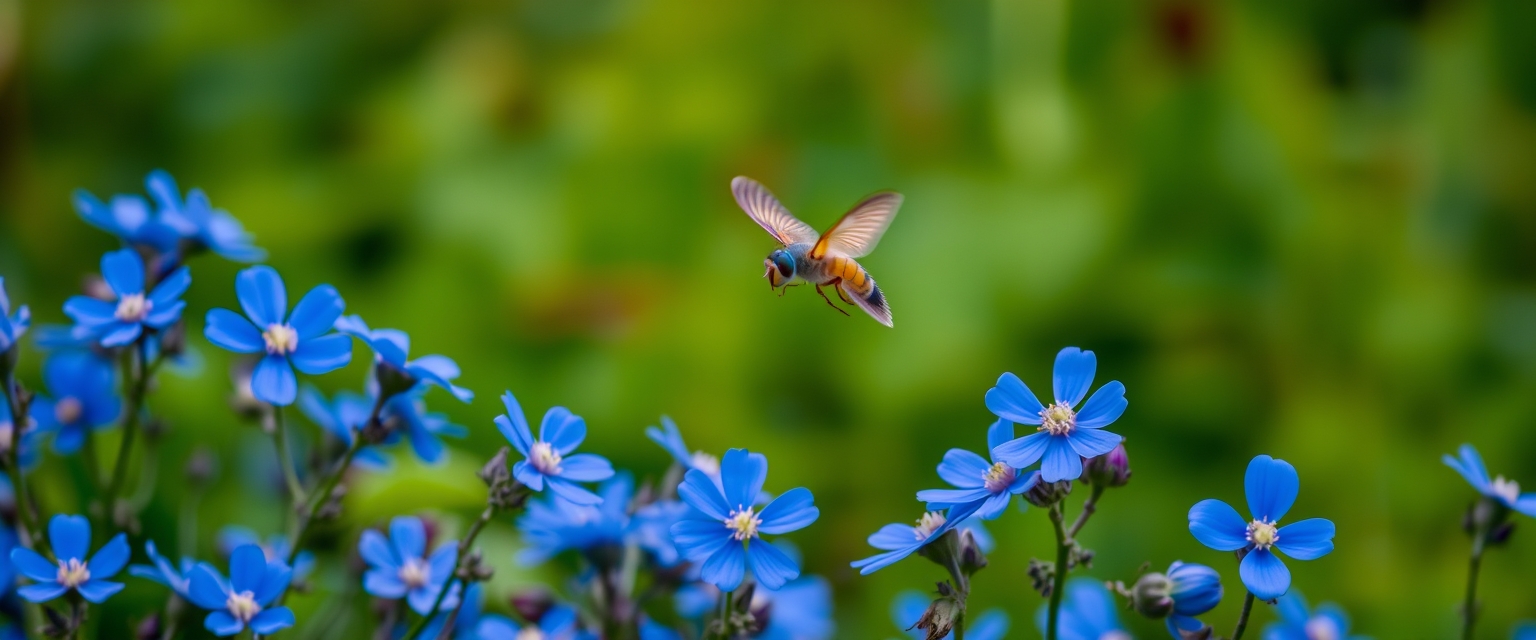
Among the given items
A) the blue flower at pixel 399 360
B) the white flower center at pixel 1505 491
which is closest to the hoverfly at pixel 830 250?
the blue flower at pixel 399 360

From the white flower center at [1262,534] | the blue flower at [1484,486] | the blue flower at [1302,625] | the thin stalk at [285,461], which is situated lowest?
the thin stalk at [285,461]

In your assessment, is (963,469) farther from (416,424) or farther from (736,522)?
(416,424)

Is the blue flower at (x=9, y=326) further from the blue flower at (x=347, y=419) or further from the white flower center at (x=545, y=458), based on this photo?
the white flower center at (x=545, y=458)

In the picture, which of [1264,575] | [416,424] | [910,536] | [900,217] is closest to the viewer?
[1264,575]

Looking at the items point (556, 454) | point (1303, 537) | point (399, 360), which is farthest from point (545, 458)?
point (1303, 537)

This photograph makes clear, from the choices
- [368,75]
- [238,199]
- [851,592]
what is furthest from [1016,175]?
[238,199]

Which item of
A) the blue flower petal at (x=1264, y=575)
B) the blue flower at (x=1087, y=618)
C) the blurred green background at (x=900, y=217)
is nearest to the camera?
the blue flower petal at (x=1264, y=575)
